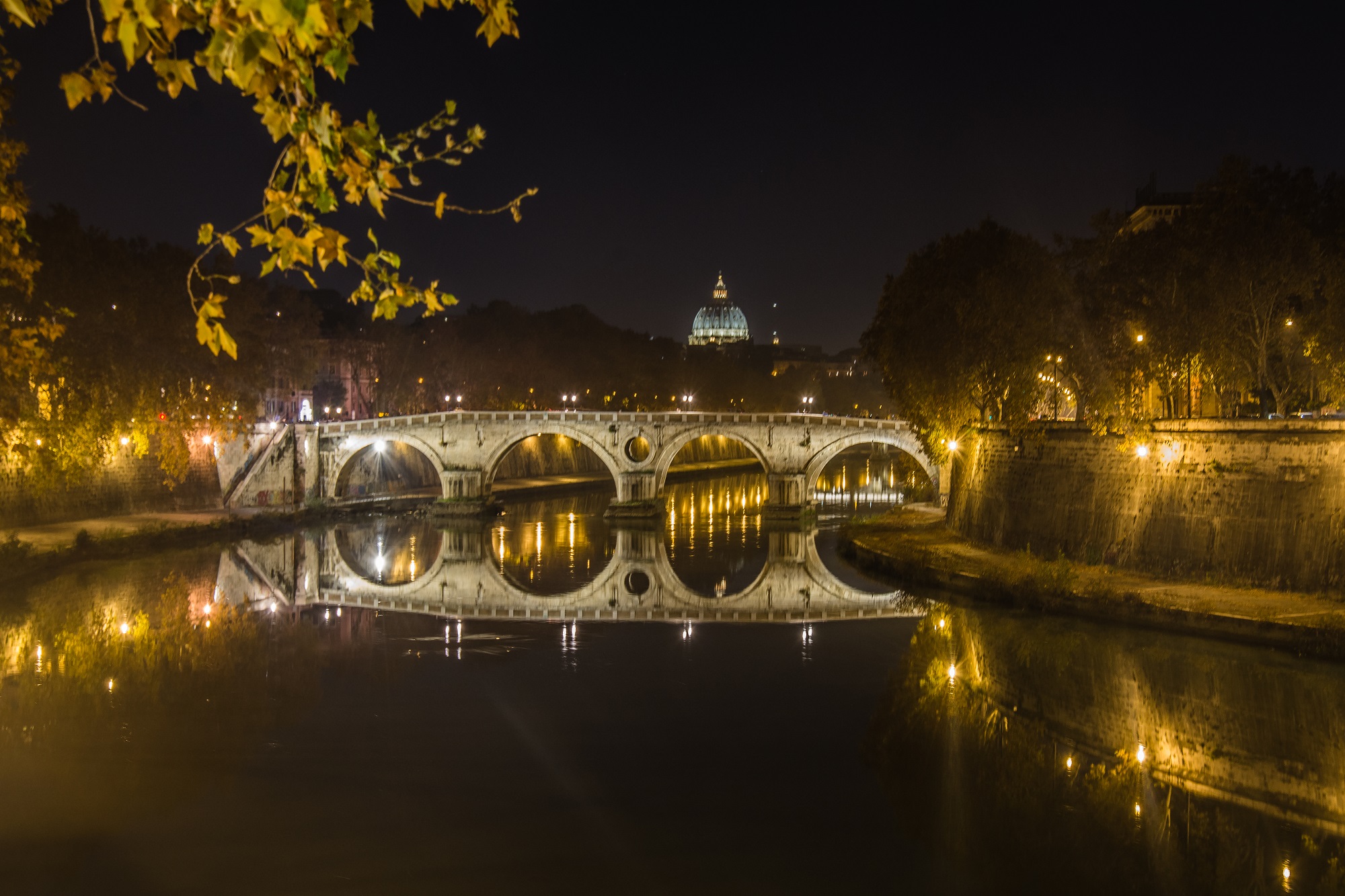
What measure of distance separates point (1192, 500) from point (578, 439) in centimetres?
2607

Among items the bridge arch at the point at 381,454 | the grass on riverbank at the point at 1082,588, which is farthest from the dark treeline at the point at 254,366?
the grass on riverbank at the point at 1082,588

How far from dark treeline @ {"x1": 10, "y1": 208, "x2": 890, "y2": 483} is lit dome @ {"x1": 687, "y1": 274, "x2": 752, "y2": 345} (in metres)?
63.2

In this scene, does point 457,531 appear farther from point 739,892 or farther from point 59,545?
point 739,892

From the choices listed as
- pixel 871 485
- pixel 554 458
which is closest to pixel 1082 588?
pixel 871 485

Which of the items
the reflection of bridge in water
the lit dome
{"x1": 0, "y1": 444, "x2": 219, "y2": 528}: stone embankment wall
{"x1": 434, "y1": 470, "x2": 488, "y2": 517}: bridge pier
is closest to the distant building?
the reflection of bridge in water

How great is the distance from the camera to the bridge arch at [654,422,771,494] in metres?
42.2

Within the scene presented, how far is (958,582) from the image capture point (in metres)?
22.6

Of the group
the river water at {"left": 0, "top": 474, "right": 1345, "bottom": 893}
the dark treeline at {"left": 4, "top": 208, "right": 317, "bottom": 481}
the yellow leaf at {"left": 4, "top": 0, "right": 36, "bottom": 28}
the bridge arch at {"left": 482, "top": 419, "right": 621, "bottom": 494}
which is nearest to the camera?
the yellow leaf at {"left": 4, "top": 0, "right": 36, "bottom": 28}

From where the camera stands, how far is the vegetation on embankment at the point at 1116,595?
53.2 ft

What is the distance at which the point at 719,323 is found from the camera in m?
168

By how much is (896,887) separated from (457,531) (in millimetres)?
29106

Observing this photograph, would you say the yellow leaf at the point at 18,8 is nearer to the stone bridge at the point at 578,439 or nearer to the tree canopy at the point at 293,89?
the tree canopy at the point at 293,89

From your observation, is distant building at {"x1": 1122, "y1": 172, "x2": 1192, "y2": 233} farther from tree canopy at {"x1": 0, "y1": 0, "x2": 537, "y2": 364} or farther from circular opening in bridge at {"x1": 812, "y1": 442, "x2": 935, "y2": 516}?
tree canopy at {"x1": 0, "y1": 0, "x2": 537, "y2": 364}

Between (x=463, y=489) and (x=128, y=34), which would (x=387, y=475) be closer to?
(x=463, y=489)
